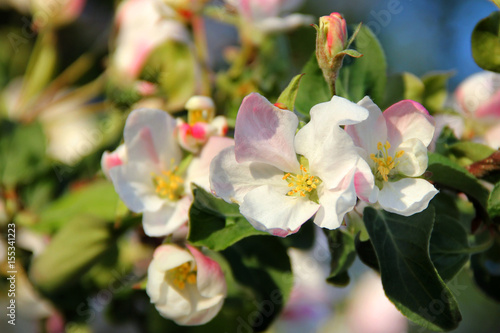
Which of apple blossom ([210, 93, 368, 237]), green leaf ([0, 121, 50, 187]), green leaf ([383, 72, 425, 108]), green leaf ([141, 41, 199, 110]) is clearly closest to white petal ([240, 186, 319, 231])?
apple blossom ([210, 93, 368, 237])

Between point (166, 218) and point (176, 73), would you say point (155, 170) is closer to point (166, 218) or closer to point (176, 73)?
point (166, 218)

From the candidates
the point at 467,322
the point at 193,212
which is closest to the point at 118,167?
the point at 193,212

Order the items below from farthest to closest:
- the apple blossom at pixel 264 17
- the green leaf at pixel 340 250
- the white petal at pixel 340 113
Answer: the apple blossom at pixel 264 17
the green leaf at pixel 340 250
the white petal at pixel 340 113

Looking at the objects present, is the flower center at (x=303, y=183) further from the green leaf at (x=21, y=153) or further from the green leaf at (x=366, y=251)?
the green leaf at (x=21, y=153)

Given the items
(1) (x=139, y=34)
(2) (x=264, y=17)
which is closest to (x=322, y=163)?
(2) (x=264, y=17)

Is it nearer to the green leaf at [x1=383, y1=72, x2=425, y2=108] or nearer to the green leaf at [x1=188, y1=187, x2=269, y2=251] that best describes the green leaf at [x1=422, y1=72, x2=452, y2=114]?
the green leaf at [x1=383, y1=72, x2=425, y2=108]

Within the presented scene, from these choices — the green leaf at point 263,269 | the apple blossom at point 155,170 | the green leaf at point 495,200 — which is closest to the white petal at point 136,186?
the apple blossom at point 155,170
